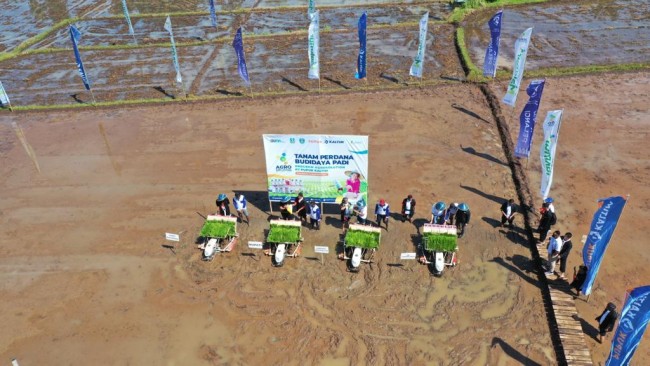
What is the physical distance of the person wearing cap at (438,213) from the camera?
1584cm

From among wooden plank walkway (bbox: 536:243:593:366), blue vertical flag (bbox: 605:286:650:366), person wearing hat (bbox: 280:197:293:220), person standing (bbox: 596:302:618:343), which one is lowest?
wooden plank walkway (bbox: 536:243:593:366)

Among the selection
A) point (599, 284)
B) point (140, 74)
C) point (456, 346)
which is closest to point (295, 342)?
point (456, 346)

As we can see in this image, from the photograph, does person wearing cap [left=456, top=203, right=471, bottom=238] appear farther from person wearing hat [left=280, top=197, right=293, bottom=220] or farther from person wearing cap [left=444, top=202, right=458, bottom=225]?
person wearing hat [left=280, top=197, right=293, bottom=220]

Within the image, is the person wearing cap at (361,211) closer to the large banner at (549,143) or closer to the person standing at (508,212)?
the person standing at (508,212)

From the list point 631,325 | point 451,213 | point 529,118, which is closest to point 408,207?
point 451,213

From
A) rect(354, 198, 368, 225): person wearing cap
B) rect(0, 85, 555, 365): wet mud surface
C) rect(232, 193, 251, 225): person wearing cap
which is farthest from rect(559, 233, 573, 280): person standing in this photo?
rect(232, 193, 251, 225): person wearing cap

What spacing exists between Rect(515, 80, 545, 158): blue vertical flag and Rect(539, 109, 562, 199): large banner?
1856mm

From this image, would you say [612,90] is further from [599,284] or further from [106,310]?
[106,310]

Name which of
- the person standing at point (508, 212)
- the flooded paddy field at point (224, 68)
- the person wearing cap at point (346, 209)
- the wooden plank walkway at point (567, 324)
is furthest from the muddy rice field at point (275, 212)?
the person wearing cap at point (346, 209)

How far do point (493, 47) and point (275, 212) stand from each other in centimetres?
1534

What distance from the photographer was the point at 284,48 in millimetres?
32219

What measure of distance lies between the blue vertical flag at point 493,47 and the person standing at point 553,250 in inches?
531

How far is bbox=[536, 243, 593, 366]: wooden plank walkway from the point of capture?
12070 mm

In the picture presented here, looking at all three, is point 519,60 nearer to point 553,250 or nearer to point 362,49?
point 362,49
